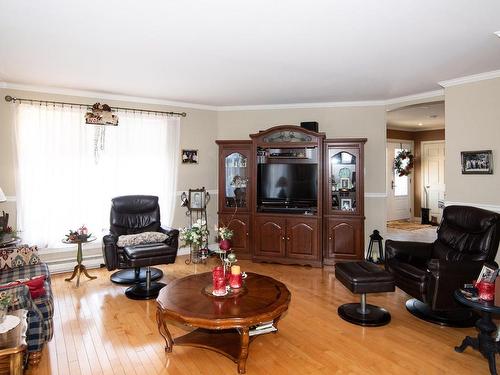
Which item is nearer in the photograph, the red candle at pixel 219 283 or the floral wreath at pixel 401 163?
the red candle at pixel 219 283

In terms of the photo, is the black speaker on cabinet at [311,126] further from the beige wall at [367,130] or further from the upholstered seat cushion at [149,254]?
the upholstered seat cushion at [149,254]

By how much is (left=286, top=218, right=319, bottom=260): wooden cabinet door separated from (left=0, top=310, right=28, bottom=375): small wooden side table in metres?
3.73

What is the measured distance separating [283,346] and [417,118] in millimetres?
6215

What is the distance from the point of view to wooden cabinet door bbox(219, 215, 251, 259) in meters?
5.50

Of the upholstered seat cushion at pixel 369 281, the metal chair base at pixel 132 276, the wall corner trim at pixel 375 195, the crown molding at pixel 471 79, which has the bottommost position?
the metal chair base at pixel 132 276

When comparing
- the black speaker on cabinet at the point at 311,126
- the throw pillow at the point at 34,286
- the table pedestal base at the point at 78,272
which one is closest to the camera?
the throw pillow at the point at 34,286

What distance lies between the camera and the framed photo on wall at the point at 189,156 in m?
5.77

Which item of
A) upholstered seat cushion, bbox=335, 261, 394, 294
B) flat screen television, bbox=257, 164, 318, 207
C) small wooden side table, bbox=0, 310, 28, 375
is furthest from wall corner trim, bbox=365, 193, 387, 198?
small wooden side table, bbox=0, 310, 28, 375

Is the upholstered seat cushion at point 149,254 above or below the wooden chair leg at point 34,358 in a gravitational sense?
above

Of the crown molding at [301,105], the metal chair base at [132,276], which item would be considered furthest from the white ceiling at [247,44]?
the metal chair base at [132,276]

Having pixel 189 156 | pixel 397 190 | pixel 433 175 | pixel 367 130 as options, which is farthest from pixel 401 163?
pixel 189 156

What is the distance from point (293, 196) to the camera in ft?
17.6

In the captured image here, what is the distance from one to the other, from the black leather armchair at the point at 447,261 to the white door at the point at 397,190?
210 inches

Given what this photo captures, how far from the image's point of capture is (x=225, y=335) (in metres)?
2.91
